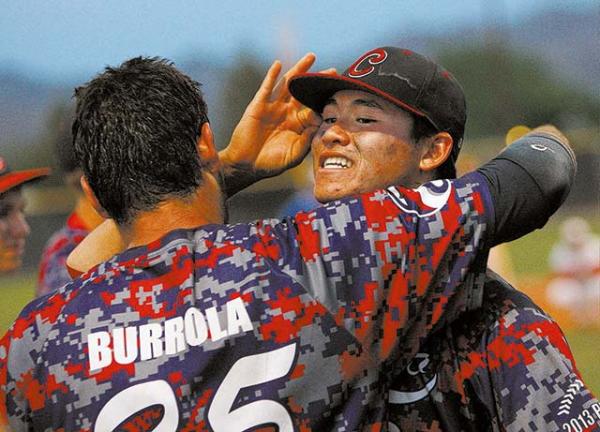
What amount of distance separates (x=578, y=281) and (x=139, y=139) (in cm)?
1063

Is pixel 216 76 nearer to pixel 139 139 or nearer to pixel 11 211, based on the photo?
pixel 11 211

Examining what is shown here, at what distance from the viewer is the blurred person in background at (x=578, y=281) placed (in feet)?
37.8

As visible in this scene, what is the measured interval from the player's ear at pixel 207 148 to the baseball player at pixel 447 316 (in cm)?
42

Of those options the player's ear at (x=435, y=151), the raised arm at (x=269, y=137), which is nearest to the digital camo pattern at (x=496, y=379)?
the player's ear at (x=435, y=151)

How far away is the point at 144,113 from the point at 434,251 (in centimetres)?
68

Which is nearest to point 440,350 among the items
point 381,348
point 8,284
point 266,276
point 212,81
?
point 381,348

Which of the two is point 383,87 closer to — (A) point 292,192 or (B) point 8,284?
(A) point 292,192

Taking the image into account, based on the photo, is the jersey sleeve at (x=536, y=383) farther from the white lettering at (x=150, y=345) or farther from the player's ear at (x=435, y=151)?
the white lettering at (x=150, y=345)

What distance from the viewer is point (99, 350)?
2.08 m

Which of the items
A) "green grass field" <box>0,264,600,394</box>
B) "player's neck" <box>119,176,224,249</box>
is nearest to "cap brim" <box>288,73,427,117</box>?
"player's neck" <box>119,176,224,249</box>

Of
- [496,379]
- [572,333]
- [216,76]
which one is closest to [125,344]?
[496,379]

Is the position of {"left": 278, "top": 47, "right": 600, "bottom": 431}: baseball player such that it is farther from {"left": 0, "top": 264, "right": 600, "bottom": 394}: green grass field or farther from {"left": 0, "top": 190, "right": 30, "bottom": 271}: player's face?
{"left": 0, "top": 264, "right": 600, "bottom": 394}: green grass field

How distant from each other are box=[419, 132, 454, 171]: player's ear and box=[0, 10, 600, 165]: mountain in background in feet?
52.8

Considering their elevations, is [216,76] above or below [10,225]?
below
